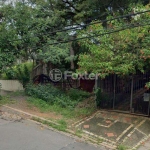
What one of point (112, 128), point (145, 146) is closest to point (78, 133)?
point (112, 128)

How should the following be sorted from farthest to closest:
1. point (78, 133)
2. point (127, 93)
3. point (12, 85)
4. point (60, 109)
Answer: point (12, 85), point (60, 109), point (127, 93), point (78, 133)

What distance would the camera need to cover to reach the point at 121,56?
251 inches

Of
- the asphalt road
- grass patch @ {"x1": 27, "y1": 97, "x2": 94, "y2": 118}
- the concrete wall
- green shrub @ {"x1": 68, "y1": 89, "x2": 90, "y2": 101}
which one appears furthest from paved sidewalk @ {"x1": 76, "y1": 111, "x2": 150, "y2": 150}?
the concrete wall

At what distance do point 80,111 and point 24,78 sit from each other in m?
5.75

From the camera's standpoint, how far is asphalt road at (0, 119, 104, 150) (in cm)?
474

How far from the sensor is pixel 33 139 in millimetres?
5137

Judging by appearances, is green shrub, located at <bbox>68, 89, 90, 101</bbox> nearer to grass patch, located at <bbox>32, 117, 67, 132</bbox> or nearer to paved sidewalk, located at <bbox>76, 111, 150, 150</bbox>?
paved sidewalk, located at <bbox>76, 111, 150, 150</bbox>

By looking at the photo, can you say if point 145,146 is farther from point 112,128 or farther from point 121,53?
point 121,53

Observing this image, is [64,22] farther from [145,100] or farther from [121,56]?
[145,100]

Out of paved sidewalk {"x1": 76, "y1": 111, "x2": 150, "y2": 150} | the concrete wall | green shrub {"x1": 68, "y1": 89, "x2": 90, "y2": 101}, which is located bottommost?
paved sidewalk {"x1": 76, "y1": 111, "x2": 150, "y2": 150}

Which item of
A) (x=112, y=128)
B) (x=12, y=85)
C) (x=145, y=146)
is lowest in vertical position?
(x=145, y=146)

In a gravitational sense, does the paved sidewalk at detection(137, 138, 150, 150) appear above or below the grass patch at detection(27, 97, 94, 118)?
below

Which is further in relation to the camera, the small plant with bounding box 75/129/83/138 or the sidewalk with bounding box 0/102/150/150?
the small plant with bounding box 75/129/83/138

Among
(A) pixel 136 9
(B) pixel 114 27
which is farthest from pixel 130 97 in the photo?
(A) pixel 136 9
